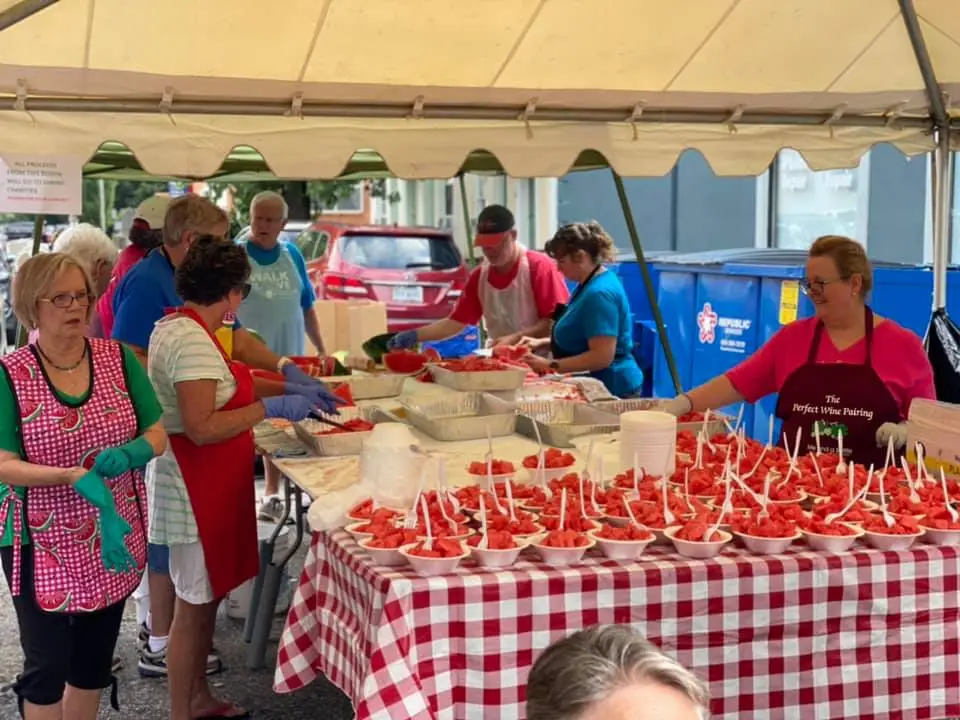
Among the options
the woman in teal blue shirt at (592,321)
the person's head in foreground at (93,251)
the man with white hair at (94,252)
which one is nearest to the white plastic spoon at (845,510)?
the woman in teal blue shirt at (592,321)

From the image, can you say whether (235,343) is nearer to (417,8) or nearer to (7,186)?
(7,186)

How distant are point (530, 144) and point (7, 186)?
2174mm

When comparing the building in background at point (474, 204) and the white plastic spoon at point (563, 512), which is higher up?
the building in background at point (474, 204)

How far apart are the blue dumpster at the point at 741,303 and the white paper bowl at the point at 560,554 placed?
4.90m

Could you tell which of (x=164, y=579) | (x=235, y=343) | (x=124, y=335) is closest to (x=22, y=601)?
(x=164, y=579)

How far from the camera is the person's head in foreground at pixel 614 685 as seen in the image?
1.44 metres

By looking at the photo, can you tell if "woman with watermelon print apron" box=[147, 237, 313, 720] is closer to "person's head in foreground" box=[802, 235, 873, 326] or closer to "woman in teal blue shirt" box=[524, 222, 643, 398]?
"person's head in foreground" box=[802, 235, 873, 326]

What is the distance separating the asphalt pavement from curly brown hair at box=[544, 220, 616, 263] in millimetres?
2440

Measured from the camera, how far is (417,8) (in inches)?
183

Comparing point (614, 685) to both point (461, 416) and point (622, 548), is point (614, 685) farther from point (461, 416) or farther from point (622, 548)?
point (461, 416)

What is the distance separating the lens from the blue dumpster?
23.5 ft

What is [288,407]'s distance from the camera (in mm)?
4098

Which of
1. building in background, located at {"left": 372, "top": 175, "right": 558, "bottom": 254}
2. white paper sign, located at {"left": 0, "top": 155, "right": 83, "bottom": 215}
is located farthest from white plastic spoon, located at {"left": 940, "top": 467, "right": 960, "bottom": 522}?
building in background, located at {"left": 372, "top": 175, "right": 558, "bottom": 254}

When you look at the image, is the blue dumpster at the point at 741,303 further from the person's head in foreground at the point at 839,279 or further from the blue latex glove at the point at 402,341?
the person's head in foreground at the point at 839,279
